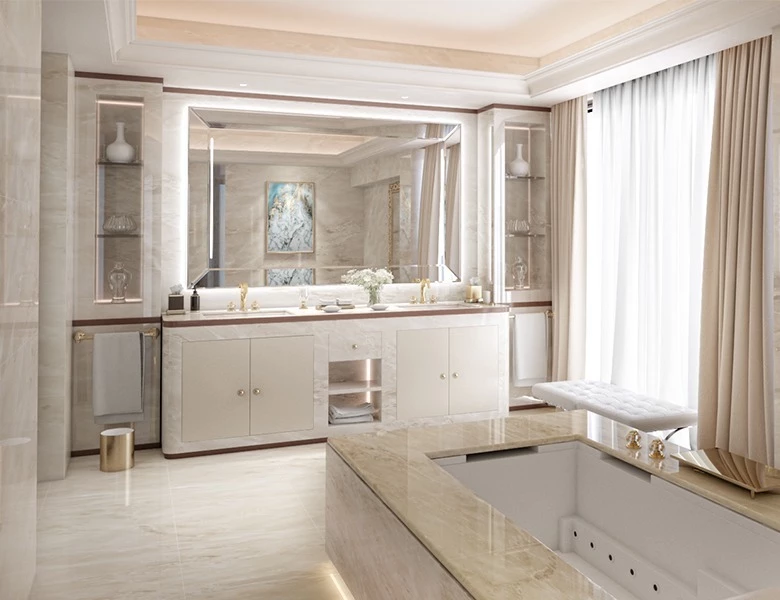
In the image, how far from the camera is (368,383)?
451 cm

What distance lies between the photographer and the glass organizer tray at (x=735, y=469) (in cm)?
193

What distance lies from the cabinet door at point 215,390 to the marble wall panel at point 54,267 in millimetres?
655

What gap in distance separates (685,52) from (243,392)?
3.13 meters

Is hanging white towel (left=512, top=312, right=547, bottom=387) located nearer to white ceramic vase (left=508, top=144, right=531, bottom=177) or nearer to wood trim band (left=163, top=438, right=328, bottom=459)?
white ceramic vase (left=508, top=144, right=531, bottom=177)

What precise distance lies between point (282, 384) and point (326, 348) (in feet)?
1.16

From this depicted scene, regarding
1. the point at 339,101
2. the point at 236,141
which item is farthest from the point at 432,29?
the point at 236,141

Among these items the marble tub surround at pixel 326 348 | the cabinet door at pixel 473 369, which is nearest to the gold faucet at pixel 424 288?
the marble tub surround at pixel 326 348

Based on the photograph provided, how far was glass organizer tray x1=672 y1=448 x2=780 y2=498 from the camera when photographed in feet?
6.32

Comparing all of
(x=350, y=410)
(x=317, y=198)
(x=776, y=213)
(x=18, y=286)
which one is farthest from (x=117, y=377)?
(x=776, y=213)

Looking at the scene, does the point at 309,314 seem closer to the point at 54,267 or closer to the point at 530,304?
the point at 54,267

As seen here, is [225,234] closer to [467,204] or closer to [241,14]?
[241,14]

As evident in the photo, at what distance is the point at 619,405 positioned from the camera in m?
3.55

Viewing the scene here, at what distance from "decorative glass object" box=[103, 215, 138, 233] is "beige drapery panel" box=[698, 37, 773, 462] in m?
3.34

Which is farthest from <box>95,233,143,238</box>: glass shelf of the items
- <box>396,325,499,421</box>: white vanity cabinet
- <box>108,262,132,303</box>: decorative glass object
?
<box>396,325,499,421</box>: white vanity cabinet
